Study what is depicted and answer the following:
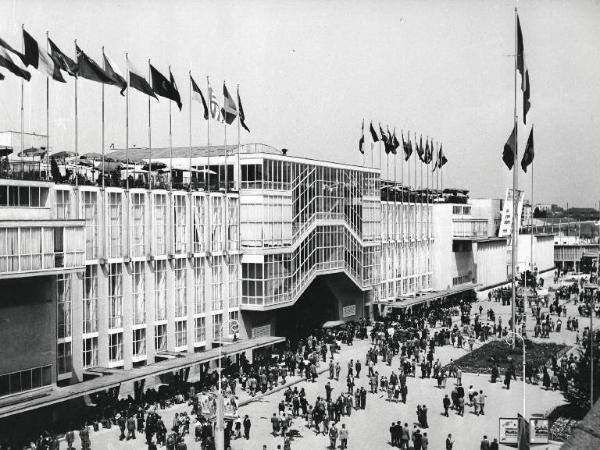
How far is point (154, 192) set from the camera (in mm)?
47312

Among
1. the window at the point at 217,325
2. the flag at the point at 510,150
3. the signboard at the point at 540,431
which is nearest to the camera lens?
the signboard at the point at 540,431

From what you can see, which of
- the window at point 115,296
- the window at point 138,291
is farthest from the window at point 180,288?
the window at point 115,296

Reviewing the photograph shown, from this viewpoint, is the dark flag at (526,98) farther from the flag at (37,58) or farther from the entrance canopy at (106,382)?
the flag at (37,58)

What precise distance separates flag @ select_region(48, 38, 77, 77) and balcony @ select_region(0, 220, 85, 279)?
7.87 metres

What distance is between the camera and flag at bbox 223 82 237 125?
160ft

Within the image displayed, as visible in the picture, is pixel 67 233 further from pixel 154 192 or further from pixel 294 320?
pixel 294 320

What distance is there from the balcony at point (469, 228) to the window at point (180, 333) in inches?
2168

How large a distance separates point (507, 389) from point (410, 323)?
22609mm

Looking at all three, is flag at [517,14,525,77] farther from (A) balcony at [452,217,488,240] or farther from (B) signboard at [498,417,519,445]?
(A) balcony at [452,217,488,240]

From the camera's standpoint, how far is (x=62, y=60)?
36.7 meters

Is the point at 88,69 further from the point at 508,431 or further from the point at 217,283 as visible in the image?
the point at 508,431

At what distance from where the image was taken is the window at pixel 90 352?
4166cm

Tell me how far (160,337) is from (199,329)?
13.1 feet

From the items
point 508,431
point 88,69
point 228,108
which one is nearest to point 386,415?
→ point 508,431
